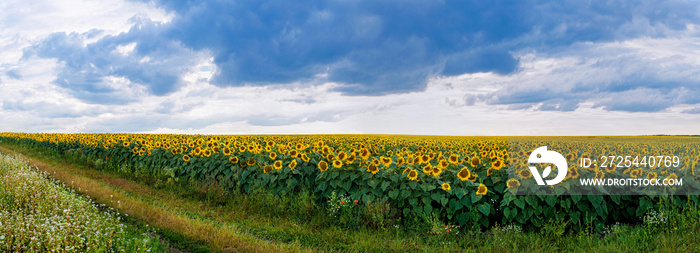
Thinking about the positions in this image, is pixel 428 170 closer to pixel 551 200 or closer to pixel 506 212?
pixel 506 212

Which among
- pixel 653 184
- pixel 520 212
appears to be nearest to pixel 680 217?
pixel 653 184

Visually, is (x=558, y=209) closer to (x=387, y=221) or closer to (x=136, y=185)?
(x=387, y=221)

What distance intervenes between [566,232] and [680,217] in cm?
211

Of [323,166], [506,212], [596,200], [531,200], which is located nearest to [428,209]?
[506,212]

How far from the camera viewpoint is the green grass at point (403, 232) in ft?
23.6

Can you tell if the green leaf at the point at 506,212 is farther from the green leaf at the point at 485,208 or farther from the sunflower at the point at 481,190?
the sunflower at the point at 481,190

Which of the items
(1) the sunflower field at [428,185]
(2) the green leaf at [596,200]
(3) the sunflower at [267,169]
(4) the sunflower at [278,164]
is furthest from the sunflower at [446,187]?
(3) the sunflower at [267,169]

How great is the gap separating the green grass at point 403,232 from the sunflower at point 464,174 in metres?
0.96

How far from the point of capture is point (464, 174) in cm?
816

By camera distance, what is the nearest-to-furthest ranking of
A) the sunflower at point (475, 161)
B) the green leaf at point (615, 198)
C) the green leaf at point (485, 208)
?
the green leaf at point (485, 208)
the green leaf at point (615, 198)
the sunflower at point (475, 161)

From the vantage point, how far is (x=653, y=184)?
333 inches

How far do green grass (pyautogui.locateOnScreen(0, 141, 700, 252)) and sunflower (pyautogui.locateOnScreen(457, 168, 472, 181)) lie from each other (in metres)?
0.96

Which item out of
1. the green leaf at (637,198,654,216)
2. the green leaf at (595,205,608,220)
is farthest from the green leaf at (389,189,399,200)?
the green leaf at (637,198,654,216)

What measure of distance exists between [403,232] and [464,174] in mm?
1634
